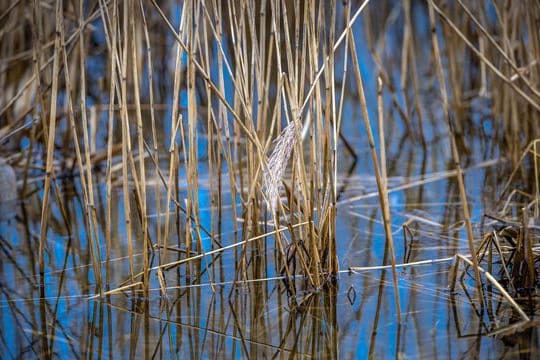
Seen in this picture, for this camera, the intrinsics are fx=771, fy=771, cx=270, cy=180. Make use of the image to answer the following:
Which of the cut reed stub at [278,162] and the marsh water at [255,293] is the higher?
the cut reed stub at [278,162]

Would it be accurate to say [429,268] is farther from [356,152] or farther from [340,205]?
[356,152]

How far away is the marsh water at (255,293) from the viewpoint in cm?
174

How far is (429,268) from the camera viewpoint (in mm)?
2139

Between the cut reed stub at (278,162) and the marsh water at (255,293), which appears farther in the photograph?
the cut reed stub at (278,162)

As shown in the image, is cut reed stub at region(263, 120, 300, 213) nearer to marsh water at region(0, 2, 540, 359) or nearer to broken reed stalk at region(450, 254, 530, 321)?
marsh water at region(0, 2, 540, 359)

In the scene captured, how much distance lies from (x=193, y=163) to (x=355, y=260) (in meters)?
0.58

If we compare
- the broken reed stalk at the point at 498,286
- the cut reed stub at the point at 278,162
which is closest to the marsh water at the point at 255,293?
the broken reed stalk at the point at 498,286

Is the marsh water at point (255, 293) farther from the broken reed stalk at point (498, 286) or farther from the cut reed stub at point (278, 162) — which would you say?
the cut reed stub at point (278, 162)

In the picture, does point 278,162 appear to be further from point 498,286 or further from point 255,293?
point 498,286

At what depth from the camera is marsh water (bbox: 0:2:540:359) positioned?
68.4 inches

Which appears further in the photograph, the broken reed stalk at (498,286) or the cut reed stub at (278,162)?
the cut reed stub at (278,162)

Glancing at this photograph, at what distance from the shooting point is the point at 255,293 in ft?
6.70

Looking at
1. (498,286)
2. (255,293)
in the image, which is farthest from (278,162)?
(498,286)

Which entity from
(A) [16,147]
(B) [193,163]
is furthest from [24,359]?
(A) [16,147]
